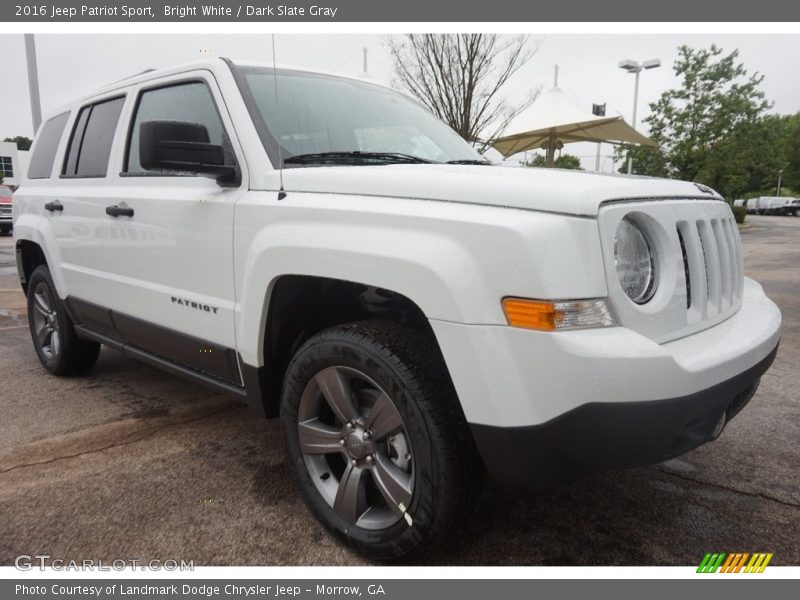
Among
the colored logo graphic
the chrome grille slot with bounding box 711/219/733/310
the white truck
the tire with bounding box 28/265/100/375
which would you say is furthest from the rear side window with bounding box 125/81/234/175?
the white truck

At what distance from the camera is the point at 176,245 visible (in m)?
2.72

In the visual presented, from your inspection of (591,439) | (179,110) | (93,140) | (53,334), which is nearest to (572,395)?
(591,439)

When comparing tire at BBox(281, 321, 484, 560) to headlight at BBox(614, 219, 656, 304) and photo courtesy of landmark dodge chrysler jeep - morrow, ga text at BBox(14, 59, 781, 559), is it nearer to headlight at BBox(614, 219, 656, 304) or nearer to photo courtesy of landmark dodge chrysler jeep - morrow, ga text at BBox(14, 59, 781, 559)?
photo courtesy of landmark dodge chrysler jeep - morrow, ga text at BBox(14, 59, 781, 559)

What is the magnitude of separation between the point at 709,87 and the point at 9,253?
23232 mm

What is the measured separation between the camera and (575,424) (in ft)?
5.47

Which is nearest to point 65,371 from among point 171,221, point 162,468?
point 162,468

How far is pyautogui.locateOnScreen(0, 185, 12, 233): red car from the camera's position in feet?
60.4

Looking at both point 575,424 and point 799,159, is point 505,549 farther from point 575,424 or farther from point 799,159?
point 799,159

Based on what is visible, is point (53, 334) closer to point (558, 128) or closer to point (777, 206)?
point (558, 128)

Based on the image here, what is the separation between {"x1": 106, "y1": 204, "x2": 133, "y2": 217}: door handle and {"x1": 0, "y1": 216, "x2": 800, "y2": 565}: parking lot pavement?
47.3 inches

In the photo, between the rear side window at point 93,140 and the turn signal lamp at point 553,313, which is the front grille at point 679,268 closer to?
the turn signal lamp at point 553,313

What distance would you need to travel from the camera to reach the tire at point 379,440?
1.86 metres

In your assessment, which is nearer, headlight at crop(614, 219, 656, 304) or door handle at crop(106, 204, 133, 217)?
headlight at crop(614, 219, 656, 304)

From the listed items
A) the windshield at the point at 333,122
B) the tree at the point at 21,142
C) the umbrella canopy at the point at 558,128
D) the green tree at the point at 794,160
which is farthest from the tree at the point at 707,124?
the tree at the point at 21,142
